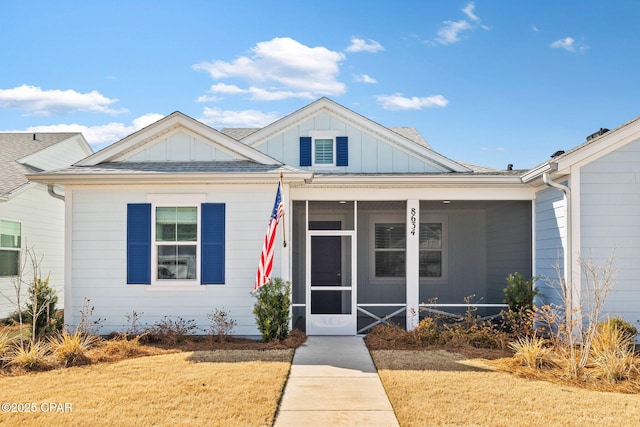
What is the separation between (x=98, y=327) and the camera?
35.9 feet

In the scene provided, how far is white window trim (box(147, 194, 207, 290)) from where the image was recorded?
35.8 ft

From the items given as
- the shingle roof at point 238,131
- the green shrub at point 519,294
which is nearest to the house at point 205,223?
the green shrub at point 519,294

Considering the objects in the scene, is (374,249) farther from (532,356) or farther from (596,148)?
(532,356)

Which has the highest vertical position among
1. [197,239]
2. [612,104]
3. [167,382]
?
[612,104]

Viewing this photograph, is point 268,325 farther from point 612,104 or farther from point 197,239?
point 612,104

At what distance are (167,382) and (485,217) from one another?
34.3 ft

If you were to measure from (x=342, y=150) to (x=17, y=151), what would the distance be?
400 inches

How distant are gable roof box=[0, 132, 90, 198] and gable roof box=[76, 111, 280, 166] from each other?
391 centimetres

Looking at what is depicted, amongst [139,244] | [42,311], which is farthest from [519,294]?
[42,311]

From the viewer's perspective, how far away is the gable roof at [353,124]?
14570 millimetres

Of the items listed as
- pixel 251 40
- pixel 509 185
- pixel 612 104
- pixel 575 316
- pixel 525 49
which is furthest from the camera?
pixel 612 104

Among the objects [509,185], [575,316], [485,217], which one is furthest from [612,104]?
[575,316]

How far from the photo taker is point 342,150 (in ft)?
47.8

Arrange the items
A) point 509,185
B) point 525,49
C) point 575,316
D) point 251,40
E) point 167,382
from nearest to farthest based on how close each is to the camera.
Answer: point 167,382 → point 575,316 → point 509,185 → point 251,40 → point 525,49
